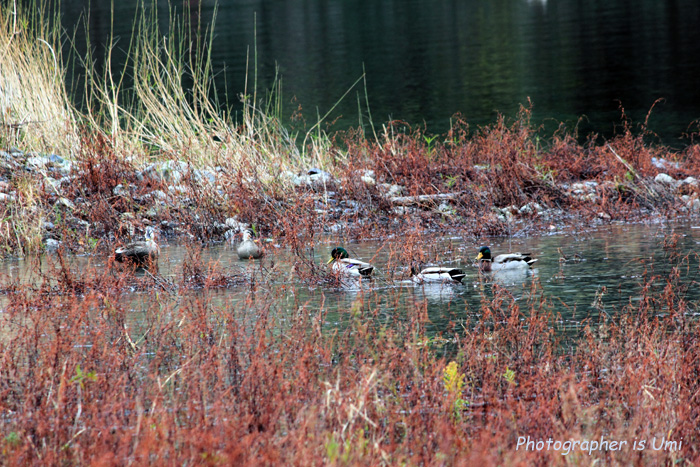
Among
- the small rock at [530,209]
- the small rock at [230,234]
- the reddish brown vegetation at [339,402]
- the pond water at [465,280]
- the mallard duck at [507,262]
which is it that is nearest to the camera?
the reddish brown vegetation at [339,402]

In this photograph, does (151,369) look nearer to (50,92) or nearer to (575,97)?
(50,92)

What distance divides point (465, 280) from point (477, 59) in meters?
32.8

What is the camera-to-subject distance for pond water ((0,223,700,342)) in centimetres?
778

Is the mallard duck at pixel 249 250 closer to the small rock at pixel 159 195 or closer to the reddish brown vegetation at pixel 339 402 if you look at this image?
the small rock at pixel 159 195

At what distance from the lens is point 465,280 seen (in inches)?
362

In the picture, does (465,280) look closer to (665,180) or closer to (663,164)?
(665,180)

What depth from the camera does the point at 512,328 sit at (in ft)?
20.1

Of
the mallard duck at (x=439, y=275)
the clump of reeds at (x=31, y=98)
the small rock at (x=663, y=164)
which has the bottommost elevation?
the mallard duck at (x=439, y=275)

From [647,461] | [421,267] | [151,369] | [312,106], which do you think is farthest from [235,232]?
[312,106]

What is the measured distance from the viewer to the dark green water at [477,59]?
89.0 ft

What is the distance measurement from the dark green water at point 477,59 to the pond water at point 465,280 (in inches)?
185

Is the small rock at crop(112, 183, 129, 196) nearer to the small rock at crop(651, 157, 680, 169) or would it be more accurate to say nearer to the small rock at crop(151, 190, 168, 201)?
the small rock at crop(151, 190, 168, 201)

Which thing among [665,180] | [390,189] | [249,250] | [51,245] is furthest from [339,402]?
[665,180]

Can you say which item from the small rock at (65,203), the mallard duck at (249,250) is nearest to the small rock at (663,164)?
the mallard duck at (249,250)
